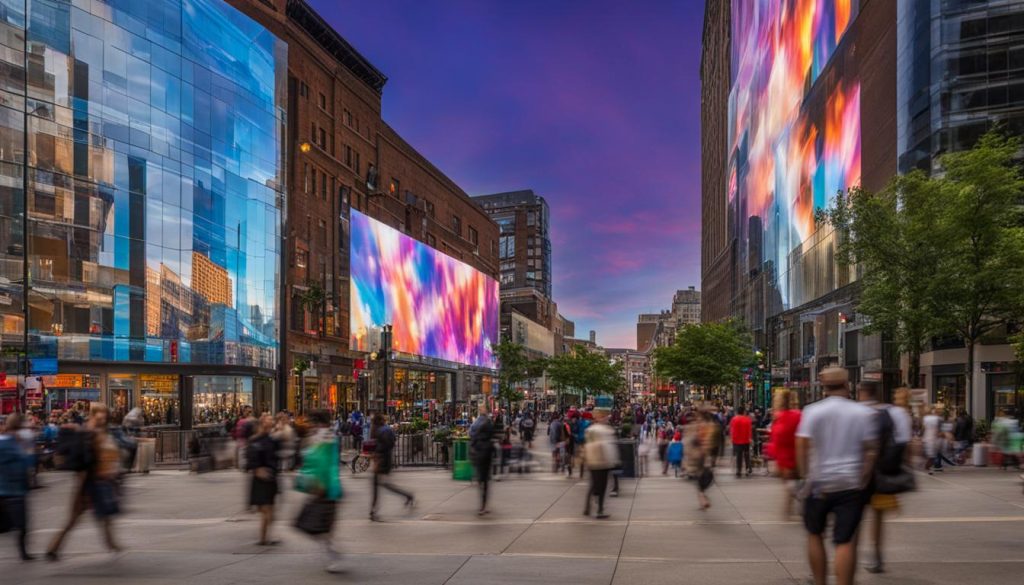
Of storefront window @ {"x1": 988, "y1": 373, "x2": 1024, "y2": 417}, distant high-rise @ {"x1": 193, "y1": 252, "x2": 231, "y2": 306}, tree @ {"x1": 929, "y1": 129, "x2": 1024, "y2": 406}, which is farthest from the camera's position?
distant high-rise @ {"x1": 193, "y1": 252, "x2": 231, "y2": 306}

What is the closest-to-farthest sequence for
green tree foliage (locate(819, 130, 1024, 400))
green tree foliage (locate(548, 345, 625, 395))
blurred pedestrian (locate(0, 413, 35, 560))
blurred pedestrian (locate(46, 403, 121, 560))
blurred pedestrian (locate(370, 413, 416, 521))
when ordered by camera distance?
blurred pedestrian (locate(0, 413, 35, 560))
blurred pedestrian (locate(46, 403, 121, 560))
blurred pedestrian (locate(370, 413, 416, 521))
green tree foliage (locate(819, 130, 1024, 400))
green tree foliage (locate(548, 345, 625, 395))

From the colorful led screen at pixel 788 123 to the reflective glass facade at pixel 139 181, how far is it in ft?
116

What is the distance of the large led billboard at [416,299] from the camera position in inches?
2365

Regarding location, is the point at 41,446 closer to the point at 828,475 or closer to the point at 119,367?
the point at 119,367

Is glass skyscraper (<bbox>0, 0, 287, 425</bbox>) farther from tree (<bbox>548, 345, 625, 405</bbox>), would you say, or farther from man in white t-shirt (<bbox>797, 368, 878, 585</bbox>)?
tree (<bbox>548, 345, 625, 405</bbox>)

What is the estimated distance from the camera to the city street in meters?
9.51

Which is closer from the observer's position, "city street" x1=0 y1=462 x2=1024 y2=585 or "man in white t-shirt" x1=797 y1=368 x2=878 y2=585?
"man in white t-shirt" x1=797 y1=368 x2=878 y2=585

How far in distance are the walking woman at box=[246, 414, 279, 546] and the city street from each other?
382 mm

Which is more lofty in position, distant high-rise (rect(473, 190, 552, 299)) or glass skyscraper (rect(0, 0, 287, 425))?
distant high-rise (rect(473, 190, 552, 299))

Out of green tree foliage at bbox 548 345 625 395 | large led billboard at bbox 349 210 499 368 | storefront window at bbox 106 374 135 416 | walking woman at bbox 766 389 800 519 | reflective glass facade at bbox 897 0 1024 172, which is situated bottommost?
green tree foliage at bbox 548 345 625 395

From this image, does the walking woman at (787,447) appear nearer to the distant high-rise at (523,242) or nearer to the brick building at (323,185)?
the brick building at (323,185)

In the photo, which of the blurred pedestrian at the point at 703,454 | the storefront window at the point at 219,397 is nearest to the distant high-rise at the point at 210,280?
the storefront window at the point at 219,397

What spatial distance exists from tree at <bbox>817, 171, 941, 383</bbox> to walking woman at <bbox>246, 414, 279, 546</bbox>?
24.9m

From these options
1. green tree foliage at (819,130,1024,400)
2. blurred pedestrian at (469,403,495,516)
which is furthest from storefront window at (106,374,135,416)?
green tree foliage at (819,130,1024,400)
